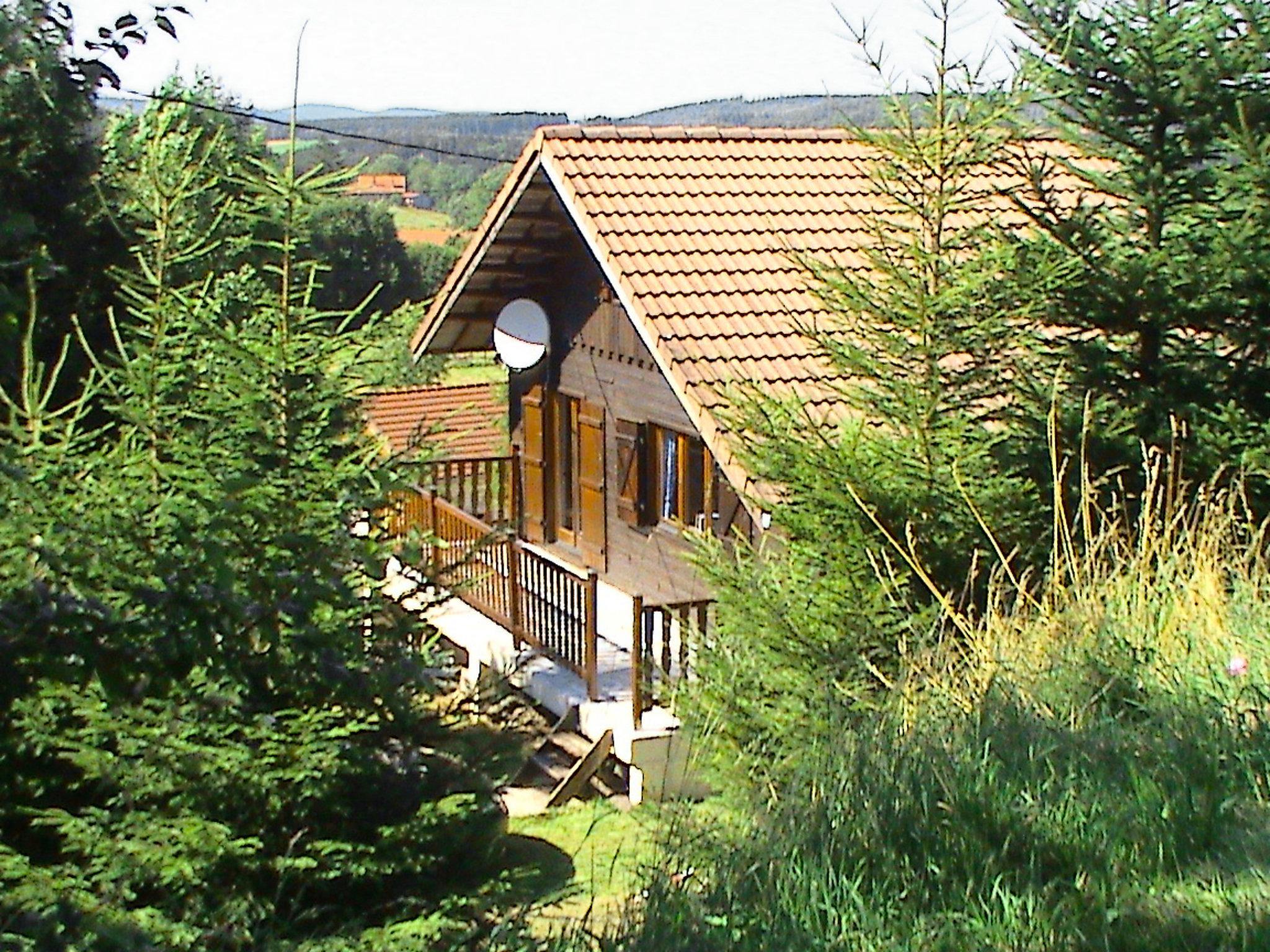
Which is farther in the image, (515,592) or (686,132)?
(686,132)

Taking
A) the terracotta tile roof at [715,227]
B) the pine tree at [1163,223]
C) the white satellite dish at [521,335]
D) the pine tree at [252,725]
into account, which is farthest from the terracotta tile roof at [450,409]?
the pine tree at [252,725]

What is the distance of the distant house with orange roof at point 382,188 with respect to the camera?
693cm

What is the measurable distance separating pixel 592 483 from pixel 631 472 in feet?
4.16

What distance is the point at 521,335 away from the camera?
14.9 meters

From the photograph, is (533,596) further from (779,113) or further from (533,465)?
(779,113)

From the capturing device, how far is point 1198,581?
5.17 meters

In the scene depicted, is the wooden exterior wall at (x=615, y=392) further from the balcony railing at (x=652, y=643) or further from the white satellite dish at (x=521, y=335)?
the balcony railing at (x=652, y=643)

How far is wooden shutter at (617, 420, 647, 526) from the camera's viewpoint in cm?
1341

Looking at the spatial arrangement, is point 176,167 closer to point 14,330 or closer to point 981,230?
point 981,230

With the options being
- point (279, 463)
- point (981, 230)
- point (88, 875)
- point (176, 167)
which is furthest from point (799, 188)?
Result: point (88, 875)

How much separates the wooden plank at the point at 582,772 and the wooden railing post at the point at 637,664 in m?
0.27

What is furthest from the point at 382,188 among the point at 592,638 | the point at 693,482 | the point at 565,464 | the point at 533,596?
the point at 592,638

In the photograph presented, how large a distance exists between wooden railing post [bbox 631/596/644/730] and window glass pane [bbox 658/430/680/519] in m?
3.11

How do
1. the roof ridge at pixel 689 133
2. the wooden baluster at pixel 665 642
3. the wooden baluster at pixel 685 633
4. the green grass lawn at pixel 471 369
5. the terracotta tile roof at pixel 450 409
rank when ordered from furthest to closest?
the green grass lawn at pixel 471 369, the terracotta tile roof at pixel 450 409, the roof ridge at pixel 689 133, the wooden baluster at pixel 665 642, the wooden baluster at pixel 685 633
